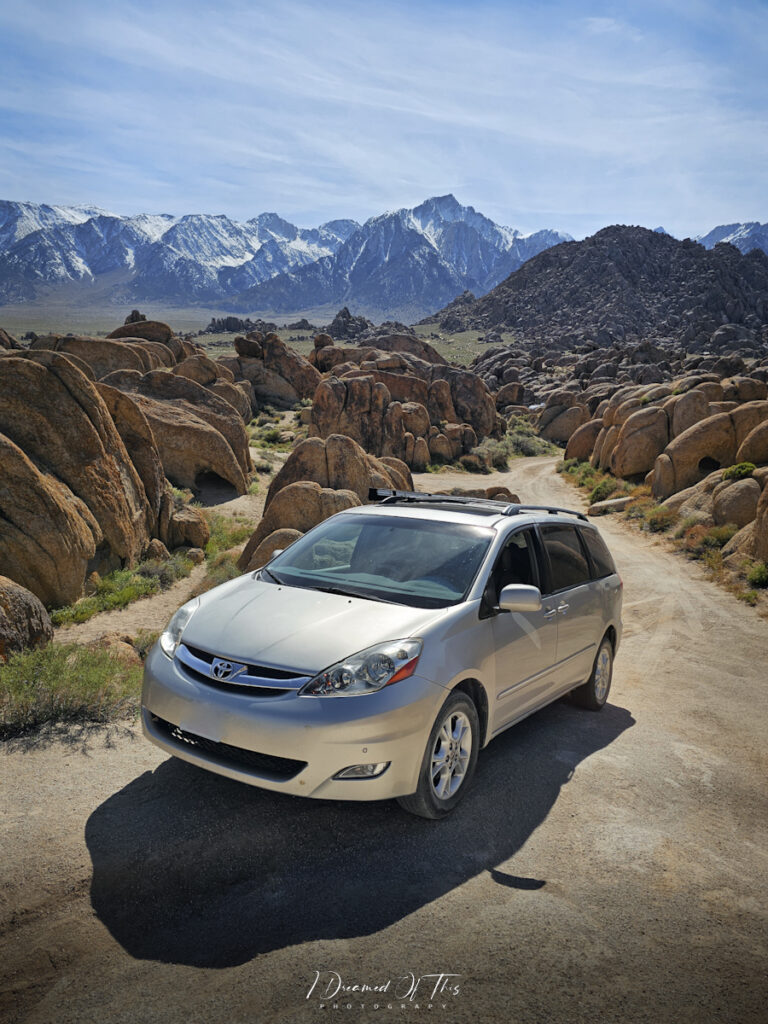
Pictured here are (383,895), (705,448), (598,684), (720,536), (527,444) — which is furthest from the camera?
(527,444)

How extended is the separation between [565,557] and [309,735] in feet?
10.7

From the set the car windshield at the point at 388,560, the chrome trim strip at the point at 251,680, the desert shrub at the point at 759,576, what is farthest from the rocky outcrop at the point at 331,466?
the chrome trim strip at the point at 251,680

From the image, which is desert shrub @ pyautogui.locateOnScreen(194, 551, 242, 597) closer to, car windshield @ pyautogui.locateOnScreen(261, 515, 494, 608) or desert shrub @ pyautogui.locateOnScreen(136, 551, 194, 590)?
desert shrub @ pyautogui.locateOnScreen(136, 551, 194, 590)

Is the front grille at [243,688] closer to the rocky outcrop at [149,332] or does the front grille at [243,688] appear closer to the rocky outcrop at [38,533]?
the rocky outcrop at [38,533]

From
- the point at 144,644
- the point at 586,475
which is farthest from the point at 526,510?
the point at 586,475

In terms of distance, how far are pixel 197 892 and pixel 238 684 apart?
3.42ft

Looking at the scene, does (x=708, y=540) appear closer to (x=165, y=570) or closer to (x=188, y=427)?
(x=165, y=570)

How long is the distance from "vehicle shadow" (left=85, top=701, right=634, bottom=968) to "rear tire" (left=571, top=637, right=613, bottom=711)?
1.81 m

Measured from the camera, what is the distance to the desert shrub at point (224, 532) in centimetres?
1636

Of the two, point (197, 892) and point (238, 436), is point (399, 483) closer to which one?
point (238, 436)

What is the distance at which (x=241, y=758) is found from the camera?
388 centimetres

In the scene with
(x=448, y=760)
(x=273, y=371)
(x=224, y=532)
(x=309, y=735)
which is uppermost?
(x=273, y=371)

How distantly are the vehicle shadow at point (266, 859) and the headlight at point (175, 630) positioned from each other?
2.97ft

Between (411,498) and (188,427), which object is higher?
(411,498)
